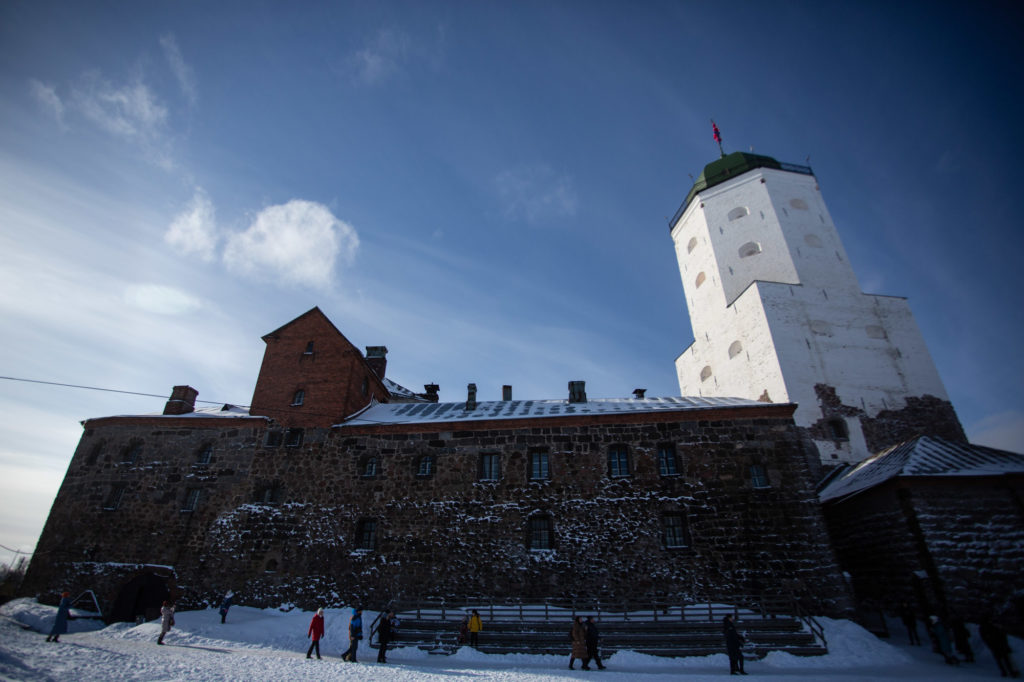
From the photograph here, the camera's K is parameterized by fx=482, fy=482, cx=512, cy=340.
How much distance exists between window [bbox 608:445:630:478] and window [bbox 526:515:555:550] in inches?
122

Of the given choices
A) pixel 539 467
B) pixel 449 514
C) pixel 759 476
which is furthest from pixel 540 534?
pixel 759 476

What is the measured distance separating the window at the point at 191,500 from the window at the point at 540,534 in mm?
13749

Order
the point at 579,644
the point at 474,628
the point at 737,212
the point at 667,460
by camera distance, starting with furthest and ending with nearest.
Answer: the point at 737,212
the point at 667,460
the point at 474,628
the point at 579,644

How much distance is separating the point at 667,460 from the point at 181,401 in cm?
2268

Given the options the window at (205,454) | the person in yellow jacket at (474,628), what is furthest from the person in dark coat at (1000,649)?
the window at (205,454)

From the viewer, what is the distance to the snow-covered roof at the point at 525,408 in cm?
1978

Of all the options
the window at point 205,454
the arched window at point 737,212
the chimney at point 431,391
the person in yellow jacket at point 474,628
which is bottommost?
the person in yellow jacket at point 474,628

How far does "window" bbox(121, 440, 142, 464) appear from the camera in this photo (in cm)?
2122

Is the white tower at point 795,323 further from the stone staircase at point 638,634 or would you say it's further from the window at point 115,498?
the window at point 115,498

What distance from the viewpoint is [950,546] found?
1468 centimetres

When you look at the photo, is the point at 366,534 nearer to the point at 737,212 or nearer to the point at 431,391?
the point at 431,391

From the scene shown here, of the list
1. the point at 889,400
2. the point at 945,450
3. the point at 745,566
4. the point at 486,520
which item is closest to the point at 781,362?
the point at 889,400

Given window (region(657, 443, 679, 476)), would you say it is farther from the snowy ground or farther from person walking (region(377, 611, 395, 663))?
person walking (region(377, 611, 395, 663))

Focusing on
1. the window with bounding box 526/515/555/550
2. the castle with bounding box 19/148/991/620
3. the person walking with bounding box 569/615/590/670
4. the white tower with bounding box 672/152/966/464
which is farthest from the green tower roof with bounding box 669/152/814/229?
the person walking with bounding box 569/615/590/670
